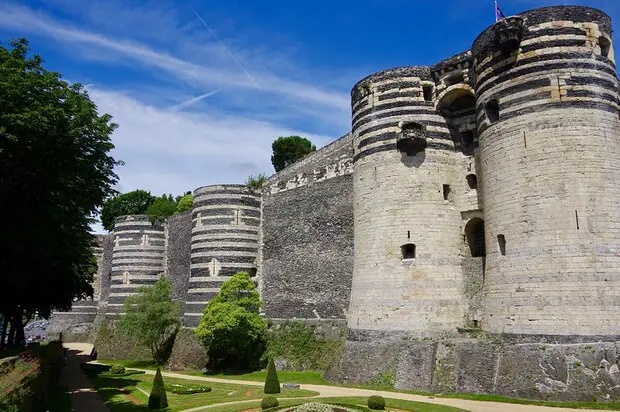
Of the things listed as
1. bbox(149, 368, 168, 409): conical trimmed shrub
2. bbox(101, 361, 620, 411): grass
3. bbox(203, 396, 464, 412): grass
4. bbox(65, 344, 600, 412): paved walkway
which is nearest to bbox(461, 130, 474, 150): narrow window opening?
bbox(101, 361, 620, 411): grass

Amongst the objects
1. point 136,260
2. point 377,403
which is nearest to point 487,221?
point 377,403

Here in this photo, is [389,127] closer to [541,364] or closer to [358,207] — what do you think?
[358,207]

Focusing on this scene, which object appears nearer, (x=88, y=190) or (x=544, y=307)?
(x=544, y=307)

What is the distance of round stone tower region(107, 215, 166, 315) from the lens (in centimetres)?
4634

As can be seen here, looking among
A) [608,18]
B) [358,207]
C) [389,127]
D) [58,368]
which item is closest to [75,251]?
[58,368]

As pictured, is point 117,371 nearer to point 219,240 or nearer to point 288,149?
point 219,240

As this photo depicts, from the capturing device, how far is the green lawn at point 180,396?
2144 cm

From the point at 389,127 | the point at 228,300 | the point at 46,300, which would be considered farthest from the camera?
the point at 228,300

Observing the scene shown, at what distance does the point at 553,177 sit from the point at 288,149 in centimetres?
5253

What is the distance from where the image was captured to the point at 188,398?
75.1ft

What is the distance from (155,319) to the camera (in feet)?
123

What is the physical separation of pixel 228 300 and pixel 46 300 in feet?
32.9

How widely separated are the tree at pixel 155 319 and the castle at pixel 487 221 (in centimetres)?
1152

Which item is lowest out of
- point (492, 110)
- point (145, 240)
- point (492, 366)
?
point (492, 366)
